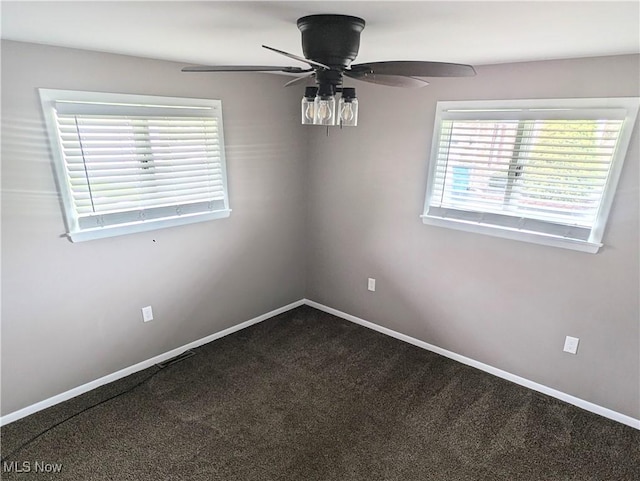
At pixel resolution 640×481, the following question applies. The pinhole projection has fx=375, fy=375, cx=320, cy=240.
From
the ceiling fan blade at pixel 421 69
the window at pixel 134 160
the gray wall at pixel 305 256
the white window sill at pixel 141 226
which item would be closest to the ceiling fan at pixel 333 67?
the ceiling fan blade at pixel 421 69

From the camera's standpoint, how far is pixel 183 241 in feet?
9.26

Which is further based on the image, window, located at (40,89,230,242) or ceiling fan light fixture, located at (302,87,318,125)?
window, located at (40,89,230,242)

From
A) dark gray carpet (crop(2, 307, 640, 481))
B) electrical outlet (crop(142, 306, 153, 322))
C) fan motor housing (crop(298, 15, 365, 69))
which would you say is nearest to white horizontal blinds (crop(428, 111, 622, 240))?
dark gray carpet (crop(2, 307, 640, 481))

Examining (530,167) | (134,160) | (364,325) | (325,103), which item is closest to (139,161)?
(134,160)

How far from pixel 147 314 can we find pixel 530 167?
9.20 feet

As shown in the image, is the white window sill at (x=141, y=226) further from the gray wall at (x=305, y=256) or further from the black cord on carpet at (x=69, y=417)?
the black cord on carpet at (x=69, y=417)

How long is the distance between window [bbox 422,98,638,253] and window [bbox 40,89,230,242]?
1679 millimetres

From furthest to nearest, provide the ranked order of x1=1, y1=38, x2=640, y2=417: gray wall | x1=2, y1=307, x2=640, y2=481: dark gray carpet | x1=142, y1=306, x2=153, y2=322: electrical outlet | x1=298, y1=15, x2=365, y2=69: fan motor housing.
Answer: x1=142, y1=306, x2=153, y2=322: electrical outlet
x1=1, y1=38, x2=640, y2=417: gray wall
x1=2, y1=307, x2=640, y2=481: dark gray carpet
x1=298, y1=15, x2=365, y2=69: fan motor housing

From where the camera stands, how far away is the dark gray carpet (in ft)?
6.58

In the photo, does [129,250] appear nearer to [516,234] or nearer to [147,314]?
[147,314]

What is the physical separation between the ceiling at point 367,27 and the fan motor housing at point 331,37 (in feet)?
0.13

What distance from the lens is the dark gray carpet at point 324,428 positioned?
6.58 feet

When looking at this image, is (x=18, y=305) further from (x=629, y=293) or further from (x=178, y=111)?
(x=629, y=293)

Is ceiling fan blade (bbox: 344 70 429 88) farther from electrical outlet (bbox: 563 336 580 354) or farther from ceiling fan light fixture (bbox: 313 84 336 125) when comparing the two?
electrical outlet (bbox: 563 336 580 354)
